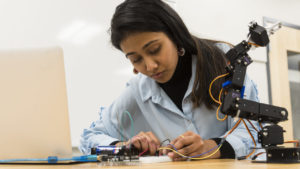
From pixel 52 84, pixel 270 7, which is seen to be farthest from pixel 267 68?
pixel 52 84

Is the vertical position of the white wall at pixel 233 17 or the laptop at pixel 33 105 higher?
the white wall at pixel 233 17

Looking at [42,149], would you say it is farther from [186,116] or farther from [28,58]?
[186,116]

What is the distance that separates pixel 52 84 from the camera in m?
0.80

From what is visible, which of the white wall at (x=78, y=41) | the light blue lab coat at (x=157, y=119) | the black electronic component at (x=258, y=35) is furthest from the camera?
the white wall at (x=78, y=41)

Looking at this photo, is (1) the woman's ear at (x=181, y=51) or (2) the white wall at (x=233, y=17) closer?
(1) the woman's ear at (x=181, y=51)

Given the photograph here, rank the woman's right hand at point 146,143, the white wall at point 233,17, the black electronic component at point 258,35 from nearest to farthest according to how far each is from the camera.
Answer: the black electronic component at point 258,35 → the woman's right hand at point 146,143 → the white wall at point 233,17

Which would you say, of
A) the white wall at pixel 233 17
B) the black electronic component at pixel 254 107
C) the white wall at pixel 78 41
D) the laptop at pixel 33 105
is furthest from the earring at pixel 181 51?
the white wall at pixel 233 17

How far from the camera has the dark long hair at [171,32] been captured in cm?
115

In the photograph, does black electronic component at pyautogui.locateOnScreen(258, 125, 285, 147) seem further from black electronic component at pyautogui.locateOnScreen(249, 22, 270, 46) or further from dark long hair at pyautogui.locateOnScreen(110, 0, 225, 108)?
dark long hair at pyautogui.locateOnScreen(110, 0, 225, 108)

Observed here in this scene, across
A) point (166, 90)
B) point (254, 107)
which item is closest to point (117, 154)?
point (254, 107)

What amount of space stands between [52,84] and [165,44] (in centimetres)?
51

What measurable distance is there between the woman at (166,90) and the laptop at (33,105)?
34 cm

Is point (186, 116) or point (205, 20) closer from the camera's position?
point (186, 116)

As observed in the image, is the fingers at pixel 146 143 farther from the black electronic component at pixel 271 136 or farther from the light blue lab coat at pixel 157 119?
the black electronic component at pixel 271 136
